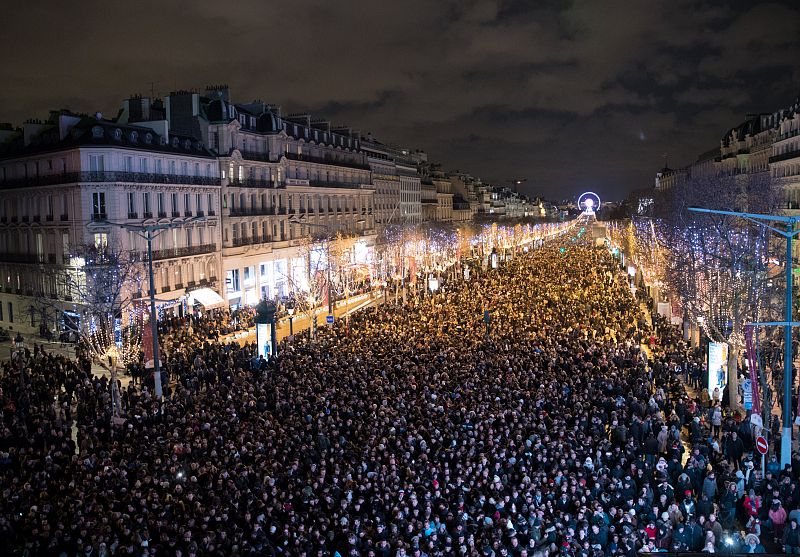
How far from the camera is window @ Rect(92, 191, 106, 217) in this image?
42.3m

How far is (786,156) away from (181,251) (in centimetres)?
5381

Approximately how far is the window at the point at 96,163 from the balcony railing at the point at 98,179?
0.35m

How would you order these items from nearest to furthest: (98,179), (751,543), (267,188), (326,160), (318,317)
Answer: (751,543), (98,179), (318,317), (267,188), (326,160)

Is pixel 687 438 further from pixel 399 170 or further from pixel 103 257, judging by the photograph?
pixel 399 170

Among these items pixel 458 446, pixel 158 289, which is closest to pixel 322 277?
pixel 158 289

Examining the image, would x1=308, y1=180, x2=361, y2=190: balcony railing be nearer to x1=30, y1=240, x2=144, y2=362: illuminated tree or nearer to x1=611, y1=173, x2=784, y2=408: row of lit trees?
x1=30, y1=240, x2=144, y2=362: illuminated tree

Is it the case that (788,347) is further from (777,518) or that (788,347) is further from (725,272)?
(725,272)

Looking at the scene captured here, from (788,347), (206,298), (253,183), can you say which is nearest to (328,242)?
(253,183)

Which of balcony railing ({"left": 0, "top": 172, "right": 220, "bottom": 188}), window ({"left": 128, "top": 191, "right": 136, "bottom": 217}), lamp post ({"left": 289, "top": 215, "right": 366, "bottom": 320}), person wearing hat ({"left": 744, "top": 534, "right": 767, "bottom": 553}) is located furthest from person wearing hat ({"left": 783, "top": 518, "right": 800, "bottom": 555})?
window ({"left": 128, "top": 191, "right": 136, "bottom": 217})

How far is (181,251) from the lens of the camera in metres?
48.3

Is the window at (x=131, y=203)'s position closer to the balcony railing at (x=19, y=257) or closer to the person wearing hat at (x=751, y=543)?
the balcony railing at (x=19, y=257)

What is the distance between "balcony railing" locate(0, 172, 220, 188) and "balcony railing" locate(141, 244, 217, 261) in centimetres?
436

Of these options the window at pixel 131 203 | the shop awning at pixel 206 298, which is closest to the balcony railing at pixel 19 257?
the window at pixel 131 203

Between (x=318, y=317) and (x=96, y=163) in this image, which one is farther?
(x=318, y=317)
